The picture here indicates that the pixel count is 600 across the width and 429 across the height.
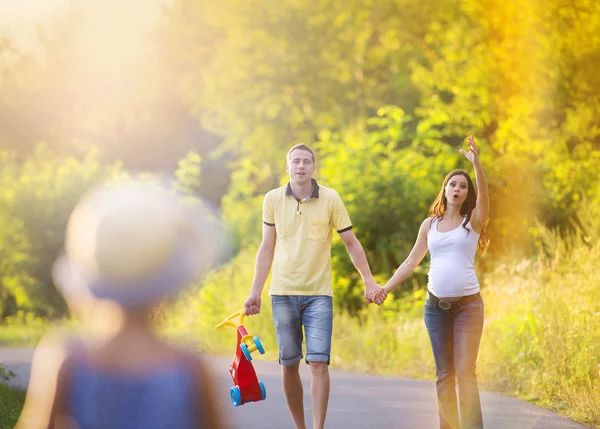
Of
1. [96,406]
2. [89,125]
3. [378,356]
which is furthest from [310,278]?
[89,125]

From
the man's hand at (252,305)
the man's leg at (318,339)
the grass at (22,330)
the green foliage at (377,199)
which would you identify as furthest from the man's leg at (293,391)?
the grass at (22,330)

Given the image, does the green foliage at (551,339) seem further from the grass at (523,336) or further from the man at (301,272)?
the man at (301,272)

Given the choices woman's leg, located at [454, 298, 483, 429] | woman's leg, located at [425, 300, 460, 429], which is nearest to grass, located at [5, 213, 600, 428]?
woman's leg, located at [425, 300, 460, 429]

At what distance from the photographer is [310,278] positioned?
7234 mm

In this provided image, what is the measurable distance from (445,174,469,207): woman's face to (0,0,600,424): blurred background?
2.66m

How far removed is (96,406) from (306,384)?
9550 mm

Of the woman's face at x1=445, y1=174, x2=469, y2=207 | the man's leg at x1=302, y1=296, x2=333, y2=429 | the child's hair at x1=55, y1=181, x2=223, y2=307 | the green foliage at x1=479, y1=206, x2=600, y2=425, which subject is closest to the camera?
the child's hair at x1=55, y1=181, x2=223, y2=307

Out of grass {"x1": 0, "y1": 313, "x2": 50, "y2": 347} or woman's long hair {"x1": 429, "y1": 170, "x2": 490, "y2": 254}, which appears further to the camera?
grass {"x1": 0, "y1": 313, "x2": 50, "y2": 347}

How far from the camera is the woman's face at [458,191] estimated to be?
7031mm

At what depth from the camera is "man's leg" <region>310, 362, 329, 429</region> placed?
7.10 m

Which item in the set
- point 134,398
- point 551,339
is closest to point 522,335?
point 551,339

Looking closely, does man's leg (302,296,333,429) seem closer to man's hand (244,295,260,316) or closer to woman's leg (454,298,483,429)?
man's hand (244,295,260,316)

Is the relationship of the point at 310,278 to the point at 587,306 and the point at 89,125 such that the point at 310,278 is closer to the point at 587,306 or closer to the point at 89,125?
the point at 587,306

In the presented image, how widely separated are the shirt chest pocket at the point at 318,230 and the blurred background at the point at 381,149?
209cm
